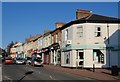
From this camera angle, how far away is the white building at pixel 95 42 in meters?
36.7

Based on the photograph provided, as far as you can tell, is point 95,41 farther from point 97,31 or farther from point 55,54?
point 55,54

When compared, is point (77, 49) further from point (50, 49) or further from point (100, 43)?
point (50, 49)

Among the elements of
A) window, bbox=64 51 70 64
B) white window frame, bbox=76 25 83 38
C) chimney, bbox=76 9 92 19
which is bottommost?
window, bbox=64 51 70 64

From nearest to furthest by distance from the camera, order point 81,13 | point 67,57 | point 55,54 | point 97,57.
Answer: point 97,57 → point 67,57 → point 81,13 → point 55,54

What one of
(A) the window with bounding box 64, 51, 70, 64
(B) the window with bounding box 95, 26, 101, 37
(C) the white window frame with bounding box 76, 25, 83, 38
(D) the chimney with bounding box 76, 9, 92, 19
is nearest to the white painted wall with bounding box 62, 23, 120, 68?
(B) the window with bounding box 95, 26, 101, 37

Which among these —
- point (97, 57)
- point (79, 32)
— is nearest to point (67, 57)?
point (79, 32)

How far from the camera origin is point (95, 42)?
36.9 m

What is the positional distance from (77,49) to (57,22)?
1460 centimetres

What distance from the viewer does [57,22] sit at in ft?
168

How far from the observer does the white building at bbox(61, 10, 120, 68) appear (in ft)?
120

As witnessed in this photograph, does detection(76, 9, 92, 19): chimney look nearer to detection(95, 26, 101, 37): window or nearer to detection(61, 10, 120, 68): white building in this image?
detection(61, 10, 120, 68): white building

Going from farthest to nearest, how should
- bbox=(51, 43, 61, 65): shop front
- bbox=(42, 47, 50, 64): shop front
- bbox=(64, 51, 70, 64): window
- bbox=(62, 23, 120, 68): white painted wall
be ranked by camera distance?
1. bbox=(42, 47, 50, 64): shop front
2. bbox=(51, 43, 61, 65): shop front
3. bbox=(64, 51, 70, 64): window
4. bbox=(62, 23, 120, 68): white painted wall

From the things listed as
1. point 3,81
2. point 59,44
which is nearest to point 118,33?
point 59,44

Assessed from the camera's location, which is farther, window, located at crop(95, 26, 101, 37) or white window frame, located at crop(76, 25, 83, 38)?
white window frame, located at crop(76, 25, 83, 38)
